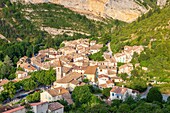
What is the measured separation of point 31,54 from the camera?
203 ft

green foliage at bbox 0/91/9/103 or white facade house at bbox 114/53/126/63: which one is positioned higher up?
white facade house at bbox 114/53/126/63

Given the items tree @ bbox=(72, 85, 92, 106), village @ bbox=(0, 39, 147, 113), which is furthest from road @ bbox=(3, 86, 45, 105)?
tree @ bbox=(72, 85, 92, 106)

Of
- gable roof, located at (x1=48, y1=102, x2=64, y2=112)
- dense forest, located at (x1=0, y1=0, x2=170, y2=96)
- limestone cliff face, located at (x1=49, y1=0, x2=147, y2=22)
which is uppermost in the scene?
limestone cliff face, located at (x1=49, y1=0, x2=147, y2=22)

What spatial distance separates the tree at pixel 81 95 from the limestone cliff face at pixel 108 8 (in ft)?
162

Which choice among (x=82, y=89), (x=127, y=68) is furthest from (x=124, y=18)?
(x=82, y=89)

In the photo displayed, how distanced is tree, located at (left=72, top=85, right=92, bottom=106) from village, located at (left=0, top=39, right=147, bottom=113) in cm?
73

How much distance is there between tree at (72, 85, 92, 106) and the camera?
34844 millimetres

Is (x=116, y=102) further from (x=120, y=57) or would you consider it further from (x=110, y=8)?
(x=110, y=8)

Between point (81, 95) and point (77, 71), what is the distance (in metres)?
9.76

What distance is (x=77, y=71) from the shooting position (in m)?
44.9

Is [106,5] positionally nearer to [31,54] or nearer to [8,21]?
[8,21]

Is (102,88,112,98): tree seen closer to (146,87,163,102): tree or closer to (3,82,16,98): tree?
(146,87,163,102): tree

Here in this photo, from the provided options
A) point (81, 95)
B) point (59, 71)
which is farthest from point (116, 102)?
point (59, 71)

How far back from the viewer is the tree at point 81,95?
34844mm
